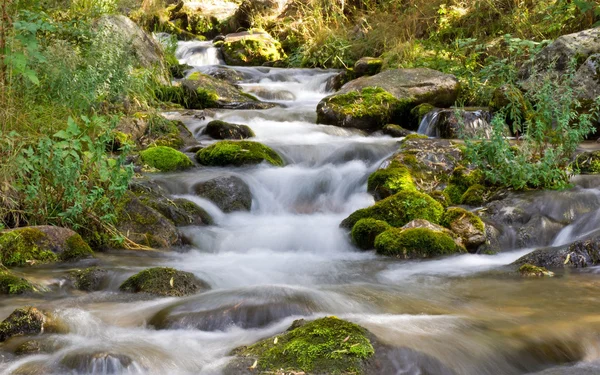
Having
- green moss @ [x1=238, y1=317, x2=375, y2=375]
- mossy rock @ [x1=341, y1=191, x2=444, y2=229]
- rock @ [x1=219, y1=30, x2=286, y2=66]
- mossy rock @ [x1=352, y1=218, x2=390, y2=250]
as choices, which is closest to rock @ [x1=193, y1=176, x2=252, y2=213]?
mossy rock @ [x1=341, y1=191, x2=444, y2=229]

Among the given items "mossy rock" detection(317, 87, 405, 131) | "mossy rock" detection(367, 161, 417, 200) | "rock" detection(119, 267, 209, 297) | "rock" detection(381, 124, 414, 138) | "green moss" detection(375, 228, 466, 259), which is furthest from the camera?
"mossy rock" detection(317, 87, 405, 131)

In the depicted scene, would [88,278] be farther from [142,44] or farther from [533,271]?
[142,44]

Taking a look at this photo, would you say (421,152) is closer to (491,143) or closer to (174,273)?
(491,143)

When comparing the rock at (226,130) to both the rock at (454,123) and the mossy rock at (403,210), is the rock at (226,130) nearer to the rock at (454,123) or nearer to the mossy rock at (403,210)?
the rock at (454,123)

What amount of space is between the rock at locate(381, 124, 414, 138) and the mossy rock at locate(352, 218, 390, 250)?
4.41 metres

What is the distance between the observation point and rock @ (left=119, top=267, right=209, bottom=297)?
5.00 m

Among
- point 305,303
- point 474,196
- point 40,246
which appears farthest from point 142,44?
point 305,303

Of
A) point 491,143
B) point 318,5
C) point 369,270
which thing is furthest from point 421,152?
point 318,5

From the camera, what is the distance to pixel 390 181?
26.9ft

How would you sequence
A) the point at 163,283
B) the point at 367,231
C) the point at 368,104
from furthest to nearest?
the point at 368,104
the point at 367,231
the point at 163,283

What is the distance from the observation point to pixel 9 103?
6.02 m

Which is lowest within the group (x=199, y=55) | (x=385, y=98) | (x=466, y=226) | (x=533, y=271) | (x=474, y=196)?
(x=533, y=271)

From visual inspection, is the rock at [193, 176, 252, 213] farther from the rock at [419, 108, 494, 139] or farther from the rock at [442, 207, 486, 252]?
the rock at [419, 108, 494, 139]

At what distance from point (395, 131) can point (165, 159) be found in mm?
4092
